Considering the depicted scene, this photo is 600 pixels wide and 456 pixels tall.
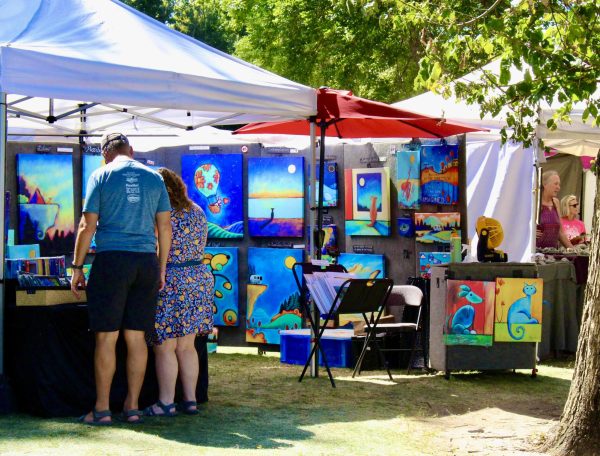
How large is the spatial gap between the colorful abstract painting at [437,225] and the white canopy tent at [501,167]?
0.84m

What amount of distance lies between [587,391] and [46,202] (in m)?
6.04

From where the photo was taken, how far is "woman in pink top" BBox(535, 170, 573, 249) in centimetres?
1073

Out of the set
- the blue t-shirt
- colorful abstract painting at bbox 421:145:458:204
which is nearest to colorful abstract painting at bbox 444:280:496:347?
colorful abstract painting at bbox 421:145:458:204

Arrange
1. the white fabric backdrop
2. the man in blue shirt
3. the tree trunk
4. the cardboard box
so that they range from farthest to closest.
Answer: the white fabric backdrop < the cardboard box < the man in blue shirt < the tree trunk

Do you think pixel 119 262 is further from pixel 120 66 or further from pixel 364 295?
pixel 364 295

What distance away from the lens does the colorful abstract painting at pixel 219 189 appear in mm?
10375

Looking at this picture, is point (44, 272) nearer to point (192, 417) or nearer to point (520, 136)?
point (192, 417)

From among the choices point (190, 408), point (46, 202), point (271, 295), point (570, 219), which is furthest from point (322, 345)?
point (570, 219)

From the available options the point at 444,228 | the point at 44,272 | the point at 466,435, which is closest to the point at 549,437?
the point at 466,435

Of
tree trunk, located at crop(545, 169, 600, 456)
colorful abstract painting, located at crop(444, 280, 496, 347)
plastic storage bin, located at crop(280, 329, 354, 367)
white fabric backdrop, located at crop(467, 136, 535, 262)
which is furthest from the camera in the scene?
white fabric backdrop, located at crop(467, 136, 535, 262)

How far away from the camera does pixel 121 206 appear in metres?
6.21

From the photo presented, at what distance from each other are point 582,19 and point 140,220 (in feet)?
9.19

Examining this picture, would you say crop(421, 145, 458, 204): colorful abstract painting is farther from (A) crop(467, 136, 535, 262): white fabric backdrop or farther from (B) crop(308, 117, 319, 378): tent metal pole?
(B) crop(308, 117, 319, 378): tent metal pole

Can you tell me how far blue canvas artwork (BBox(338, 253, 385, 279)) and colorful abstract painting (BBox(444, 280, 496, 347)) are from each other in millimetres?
1903
